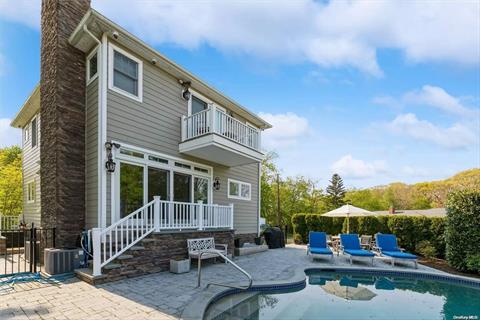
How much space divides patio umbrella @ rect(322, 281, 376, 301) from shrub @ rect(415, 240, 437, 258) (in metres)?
6.08

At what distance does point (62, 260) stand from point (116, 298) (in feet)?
9.00

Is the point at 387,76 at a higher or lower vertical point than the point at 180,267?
higher

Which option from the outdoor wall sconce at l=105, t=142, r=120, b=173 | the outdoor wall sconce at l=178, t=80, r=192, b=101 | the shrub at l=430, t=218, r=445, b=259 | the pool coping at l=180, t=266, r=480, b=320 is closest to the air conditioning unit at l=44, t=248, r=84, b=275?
the outdoor wall sconce at l=105, t=142, r=120, b=173

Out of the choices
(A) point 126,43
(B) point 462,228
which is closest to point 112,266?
(A) point 126,43

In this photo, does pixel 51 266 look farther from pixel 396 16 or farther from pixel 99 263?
pixel 396 16

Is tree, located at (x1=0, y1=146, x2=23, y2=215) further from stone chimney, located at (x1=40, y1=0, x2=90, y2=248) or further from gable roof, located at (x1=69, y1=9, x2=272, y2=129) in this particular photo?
gable roof, located at (x1=69, y1=9, x2=272, y2=129)

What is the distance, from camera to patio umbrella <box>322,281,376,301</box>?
710 centimetres

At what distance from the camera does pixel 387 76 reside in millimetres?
13234

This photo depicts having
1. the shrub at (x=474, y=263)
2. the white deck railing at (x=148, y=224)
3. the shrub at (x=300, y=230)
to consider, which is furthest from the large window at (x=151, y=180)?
the shrub at (x=474, y=263)

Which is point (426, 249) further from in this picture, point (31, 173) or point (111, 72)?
point (31, 173)

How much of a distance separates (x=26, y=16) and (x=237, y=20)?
8183mm

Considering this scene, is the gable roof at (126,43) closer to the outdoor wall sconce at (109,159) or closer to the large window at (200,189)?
the outdoor wall sconce at (109,159)

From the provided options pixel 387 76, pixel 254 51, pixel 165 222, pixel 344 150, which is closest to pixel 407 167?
pixel 344 150

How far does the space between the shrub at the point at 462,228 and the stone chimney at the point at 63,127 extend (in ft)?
39.7
